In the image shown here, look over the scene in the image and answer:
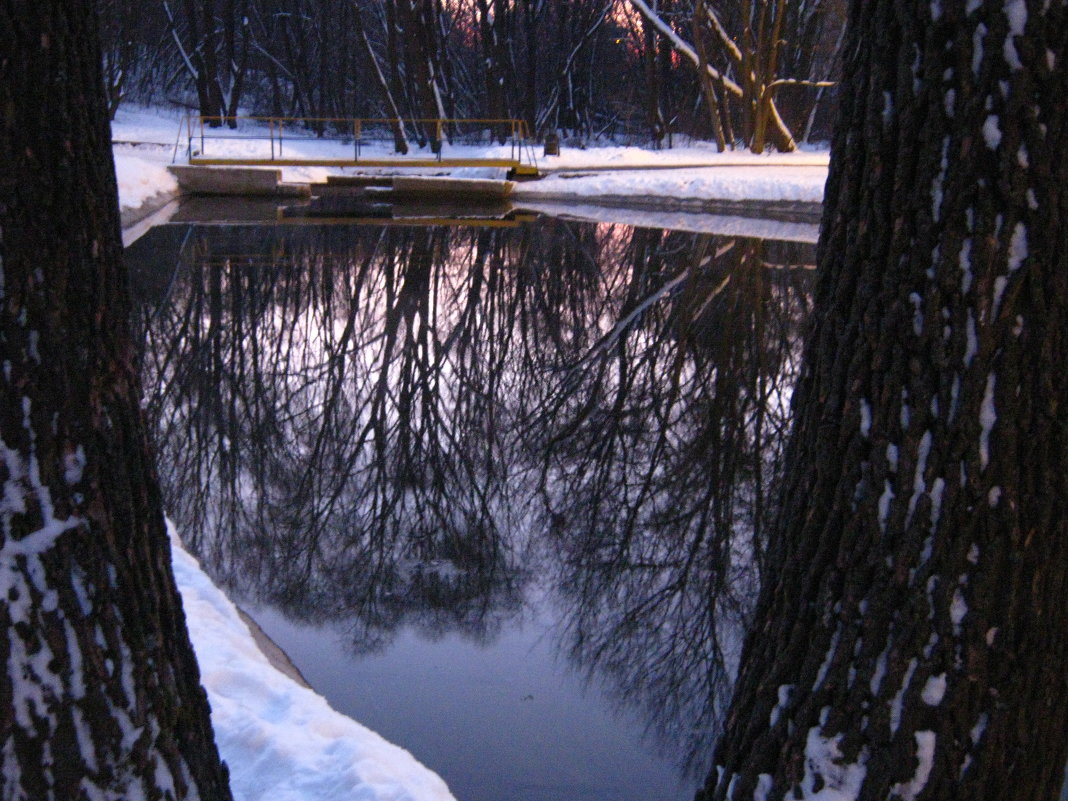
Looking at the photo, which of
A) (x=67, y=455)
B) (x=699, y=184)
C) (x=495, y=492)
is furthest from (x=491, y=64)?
(x=67, y=455)

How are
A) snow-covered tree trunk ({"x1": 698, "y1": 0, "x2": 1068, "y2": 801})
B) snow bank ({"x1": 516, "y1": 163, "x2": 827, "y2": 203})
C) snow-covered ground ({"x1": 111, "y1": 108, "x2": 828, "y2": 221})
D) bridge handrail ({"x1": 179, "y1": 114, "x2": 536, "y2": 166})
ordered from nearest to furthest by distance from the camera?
snow-covered tree trunk ({"x1": 698, "y1": 0, "x2": 1068, "y2": 801}) < snow bank ({"x1": 516, "y1": 163, "x2": 827, "y2": 203}) < snow-covered ground ({"x1": 111, "y1": 108, "x2": 828, "y2": 221}) < bridge handrail ({"x1": 179, "y1": 114, "x2": 536, "y2": 166})

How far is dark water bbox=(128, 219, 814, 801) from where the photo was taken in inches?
177

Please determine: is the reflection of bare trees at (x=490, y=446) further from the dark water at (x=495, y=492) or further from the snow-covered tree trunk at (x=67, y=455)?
the snow-covered tree trunk at (x=67, y=455)

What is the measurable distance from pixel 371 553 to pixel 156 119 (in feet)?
129

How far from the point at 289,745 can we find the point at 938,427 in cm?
239

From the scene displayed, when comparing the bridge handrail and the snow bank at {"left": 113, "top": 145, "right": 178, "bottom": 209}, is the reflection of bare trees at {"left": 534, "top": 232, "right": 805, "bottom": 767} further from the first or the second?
the bridge handrail

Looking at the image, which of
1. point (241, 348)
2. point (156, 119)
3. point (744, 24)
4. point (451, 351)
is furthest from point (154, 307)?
point (156, 119)

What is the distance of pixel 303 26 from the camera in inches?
1704

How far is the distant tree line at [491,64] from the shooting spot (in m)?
34.9

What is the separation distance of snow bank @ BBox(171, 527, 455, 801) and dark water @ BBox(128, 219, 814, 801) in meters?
0.45

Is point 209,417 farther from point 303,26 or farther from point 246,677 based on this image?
point 303,26

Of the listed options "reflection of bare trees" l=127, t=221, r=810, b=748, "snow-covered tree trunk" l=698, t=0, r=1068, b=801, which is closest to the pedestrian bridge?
"reflection of bare trees" l=127, t=221, r=810, b=748

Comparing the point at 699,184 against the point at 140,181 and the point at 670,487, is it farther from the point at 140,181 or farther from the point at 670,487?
the point at 670,487

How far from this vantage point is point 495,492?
6891 mm
